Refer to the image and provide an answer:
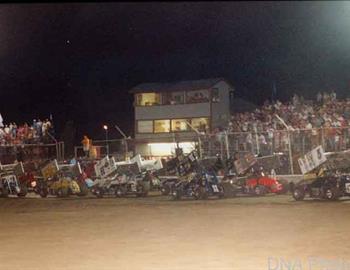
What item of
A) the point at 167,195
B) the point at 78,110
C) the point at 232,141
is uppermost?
the point at 78,110

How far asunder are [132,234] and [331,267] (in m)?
5.03

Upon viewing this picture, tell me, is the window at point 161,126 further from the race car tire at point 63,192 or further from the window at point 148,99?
the race car tire at point 63,192

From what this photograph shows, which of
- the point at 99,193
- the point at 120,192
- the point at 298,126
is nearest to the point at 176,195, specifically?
the point at 120,192

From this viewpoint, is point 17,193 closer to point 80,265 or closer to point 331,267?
point 80,265

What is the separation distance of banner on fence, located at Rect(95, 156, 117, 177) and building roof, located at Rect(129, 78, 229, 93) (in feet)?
62.7

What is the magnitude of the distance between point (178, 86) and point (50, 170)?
20.1 m

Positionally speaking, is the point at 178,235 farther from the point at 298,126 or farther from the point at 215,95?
the point at 215,95

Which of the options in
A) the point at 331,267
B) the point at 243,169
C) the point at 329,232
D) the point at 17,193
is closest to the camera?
the point at 331,267

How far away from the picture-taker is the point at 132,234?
11.9 meters

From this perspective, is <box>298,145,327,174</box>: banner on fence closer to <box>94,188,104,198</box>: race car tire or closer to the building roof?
<box>94,188,104,198</box>: race car tire

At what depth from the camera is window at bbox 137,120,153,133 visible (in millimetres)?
44638

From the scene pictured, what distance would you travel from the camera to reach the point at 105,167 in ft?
82.9

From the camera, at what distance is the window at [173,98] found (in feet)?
144

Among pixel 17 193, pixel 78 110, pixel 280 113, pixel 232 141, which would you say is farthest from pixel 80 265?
pixel 78 110
